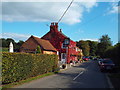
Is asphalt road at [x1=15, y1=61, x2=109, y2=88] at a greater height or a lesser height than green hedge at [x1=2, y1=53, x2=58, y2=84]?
lesser

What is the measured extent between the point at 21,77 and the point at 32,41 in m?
22.6

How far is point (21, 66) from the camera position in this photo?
36.6 feet

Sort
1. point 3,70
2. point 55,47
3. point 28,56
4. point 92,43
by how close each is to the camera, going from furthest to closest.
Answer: point 92,43 → point 55,47 → point 28,56 → point 3,70

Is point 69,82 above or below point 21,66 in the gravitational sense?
below

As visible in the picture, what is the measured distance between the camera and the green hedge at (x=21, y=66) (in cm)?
938

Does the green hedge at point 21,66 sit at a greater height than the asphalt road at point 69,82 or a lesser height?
greater

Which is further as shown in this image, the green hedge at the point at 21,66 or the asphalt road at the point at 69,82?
the asphalt road at the point at 69,82

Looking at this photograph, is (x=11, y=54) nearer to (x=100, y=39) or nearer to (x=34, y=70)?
(x=34, y=70)

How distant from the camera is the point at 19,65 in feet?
35.6

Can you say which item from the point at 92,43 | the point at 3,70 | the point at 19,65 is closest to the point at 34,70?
the point at 19,65

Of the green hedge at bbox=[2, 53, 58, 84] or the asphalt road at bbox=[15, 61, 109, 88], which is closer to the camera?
the green hedge at bbox=[2, 53, 58, 84]

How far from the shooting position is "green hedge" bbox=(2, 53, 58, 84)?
938 centimetres

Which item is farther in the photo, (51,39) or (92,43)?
(92,43)

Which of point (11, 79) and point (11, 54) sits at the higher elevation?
point (11, 54)
